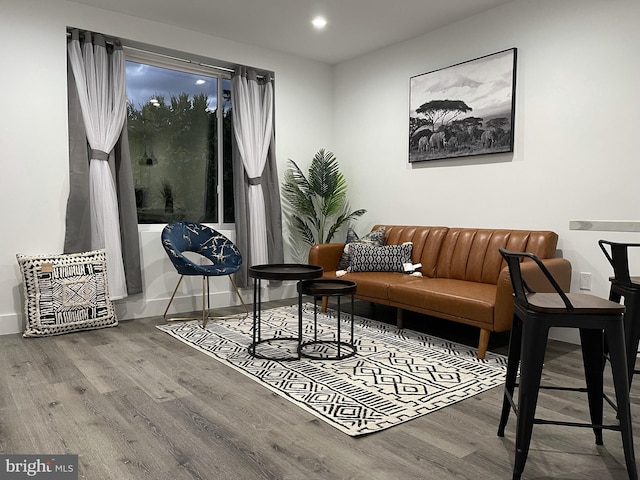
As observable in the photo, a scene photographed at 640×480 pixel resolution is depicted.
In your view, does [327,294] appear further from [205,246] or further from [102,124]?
[102,124]

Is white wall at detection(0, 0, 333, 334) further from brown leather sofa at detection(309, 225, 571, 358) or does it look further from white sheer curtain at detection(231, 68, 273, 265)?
brown leather sofa at detection(309, 225, 571, 358)

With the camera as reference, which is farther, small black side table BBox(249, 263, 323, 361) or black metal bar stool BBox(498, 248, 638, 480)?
small black side table BBox(249, 263, 323, 361)

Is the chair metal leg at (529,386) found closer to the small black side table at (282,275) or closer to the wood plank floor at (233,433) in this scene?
the wood plank floor at (233,433)

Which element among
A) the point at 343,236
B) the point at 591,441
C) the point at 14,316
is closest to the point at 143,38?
the point at 14,316

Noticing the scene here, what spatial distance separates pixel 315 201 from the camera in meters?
5.72

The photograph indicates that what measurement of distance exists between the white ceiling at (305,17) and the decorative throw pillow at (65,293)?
84.1 inches

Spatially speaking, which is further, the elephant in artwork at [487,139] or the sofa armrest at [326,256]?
the sofa armrest at [326,256]

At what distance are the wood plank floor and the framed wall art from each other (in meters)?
2.05

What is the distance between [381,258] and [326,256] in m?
0.59

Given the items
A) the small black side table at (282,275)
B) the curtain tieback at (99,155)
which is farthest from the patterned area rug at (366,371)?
the curtain tieback at (99,155)

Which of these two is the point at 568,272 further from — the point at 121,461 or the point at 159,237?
the point at 159,237

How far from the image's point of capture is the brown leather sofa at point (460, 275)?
3.18 meters

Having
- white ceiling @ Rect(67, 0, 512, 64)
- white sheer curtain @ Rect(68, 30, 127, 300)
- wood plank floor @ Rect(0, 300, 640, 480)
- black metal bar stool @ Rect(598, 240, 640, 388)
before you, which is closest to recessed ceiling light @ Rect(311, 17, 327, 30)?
white ceiling @ Rect(67, 0, 512, 64)

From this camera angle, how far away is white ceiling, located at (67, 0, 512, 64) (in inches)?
159
